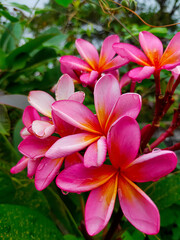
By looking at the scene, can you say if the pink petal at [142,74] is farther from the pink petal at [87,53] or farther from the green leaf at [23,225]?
the green leaf at [23,225]

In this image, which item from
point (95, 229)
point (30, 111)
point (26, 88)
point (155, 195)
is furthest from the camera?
point (26, 88)

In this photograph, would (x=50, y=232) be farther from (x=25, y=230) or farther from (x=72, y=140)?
(x=72, y=140)

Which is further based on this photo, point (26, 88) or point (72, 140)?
point (26, 88)

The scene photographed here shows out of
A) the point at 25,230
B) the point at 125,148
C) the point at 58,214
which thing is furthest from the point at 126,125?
the point at 58,214

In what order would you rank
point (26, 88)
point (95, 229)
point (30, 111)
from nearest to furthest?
point (95, 229)
point (30, 111)
point (26, 88)

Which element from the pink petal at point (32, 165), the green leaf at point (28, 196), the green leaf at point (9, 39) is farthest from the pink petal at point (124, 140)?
the green leaf at point (9, 39)

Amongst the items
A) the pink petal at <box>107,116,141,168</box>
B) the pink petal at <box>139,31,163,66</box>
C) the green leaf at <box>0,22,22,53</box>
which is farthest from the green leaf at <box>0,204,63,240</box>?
the green leaf at <box>0,22,22,53</box>
